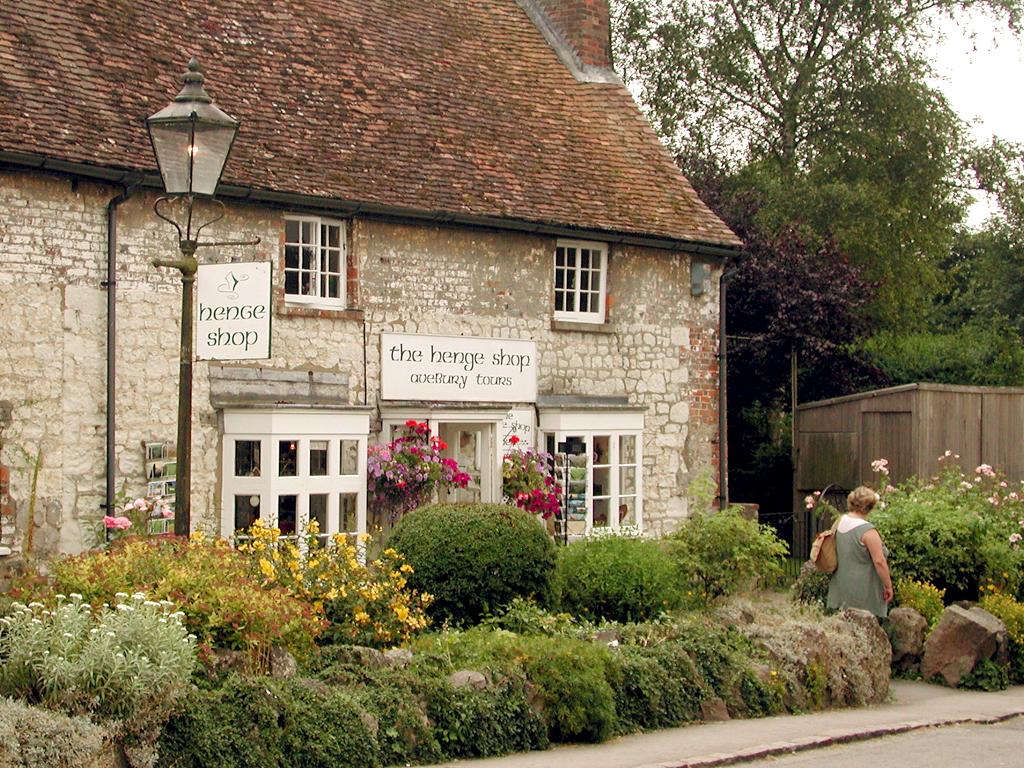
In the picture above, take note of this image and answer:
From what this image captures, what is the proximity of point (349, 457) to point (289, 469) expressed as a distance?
86 centimetres

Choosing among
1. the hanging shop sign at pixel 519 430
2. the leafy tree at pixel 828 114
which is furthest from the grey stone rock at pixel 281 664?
the leafy tree at pixel 828 114

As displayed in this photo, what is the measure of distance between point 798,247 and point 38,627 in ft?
58.3

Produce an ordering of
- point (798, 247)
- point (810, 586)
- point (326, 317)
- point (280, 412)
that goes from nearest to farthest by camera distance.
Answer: point (810, 586) → point (280, 412) → point (326, 317) → point (798, 247)

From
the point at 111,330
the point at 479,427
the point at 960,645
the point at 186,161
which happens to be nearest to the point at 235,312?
the point at 186,161

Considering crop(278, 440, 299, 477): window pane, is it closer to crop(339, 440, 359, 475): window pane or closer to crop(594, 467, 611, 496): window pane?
crop(339, 440, 359, 475): window pane

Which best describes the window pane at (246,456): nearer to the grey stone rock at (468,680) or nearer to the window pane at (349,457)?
the window pane at (349,457)

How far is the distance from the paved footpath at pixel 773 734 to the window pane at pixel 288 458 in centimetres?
595

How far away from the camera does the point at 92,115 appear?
13.3 metres

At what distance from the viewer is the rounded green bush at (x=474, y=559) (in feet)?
35.9

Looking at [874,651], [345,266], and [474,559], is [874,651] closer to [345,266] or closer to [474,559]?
[474,559]

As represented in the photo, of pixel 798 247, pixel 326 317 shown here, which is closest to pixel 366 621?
pixel 326 317

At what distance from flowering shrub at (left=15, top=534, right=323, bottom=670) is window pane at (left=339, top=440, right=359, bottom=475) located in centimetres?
530

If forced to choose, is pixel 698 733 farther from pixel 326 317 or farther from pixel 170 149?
pixel 326 317

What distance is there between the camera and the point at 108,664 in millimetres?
7148
